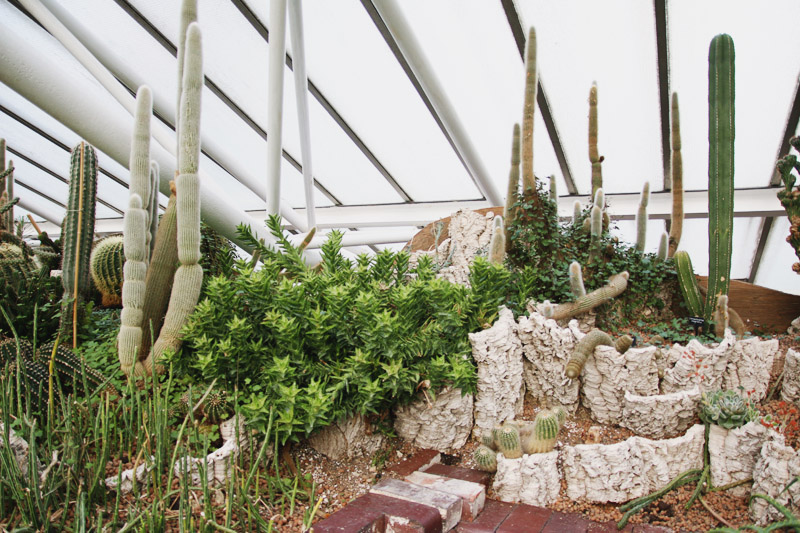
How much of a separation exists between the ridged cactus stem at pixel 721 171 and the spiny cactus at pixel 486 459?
2.04 m

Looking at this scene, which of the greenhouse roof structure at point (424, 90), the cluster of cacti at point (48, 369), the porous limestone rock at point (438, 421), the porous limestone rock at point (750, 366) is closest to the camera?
the cluster of cacti at point (48, 369)

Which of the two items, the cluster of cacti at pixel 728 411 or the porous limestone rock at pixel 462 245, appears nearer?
the cluster of cacti at pixel 728 411

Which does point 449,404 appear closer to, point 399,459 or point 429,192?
point 399,459

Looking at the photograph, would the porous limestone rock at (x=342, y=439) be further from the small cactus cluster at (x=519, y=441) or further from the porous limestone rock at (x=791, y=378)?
the porous limestone rock at (x=791, y=378)

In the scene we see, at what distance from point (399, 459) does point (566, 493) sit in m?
0.80

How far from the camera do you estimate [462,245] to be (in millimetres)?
4234

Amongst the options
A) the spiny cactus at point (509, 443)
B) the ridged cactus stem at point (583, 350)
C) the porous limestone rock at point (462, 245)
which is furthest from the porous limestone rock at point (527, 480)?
the porous limestone rock at point (462, 245)

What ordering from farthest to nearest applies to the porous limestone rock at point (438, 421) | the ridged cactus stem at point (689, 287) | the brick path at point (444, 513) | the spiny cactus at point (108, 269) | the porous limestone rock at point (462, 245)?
the porous limestone rock at point (462, 245), the spiny cactus at point (108, 269), the ridged cactus stem at point (689, 287), the porous limestone rock at point (438, 421), the brick path at point (444, 513)

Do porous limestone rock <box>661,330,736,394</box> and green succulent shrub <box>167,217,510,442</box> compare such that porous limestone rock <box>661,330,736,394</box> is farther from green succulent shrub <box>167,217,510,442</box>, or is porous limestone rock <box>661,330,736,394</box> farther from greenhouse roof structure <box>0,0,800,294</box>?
greenhouse roof structure <box>0,0,800,294</box>

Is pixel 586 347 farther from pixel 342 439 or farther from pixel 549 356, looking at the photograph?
pixel 342 439

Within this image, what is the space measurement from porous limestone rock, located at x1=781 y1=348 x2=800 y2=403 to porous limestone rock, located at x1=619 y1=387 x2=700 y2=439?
1.83 feet

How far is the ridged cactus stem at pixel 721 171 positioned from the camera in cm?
340

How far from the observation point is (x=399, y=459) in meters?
2.55

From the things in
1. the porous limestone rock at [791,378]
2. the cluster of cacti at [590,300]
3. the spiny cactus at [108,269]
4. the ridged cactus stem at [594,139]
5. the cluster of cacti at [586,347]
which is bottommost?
the porous limestone rock at [791,378]
